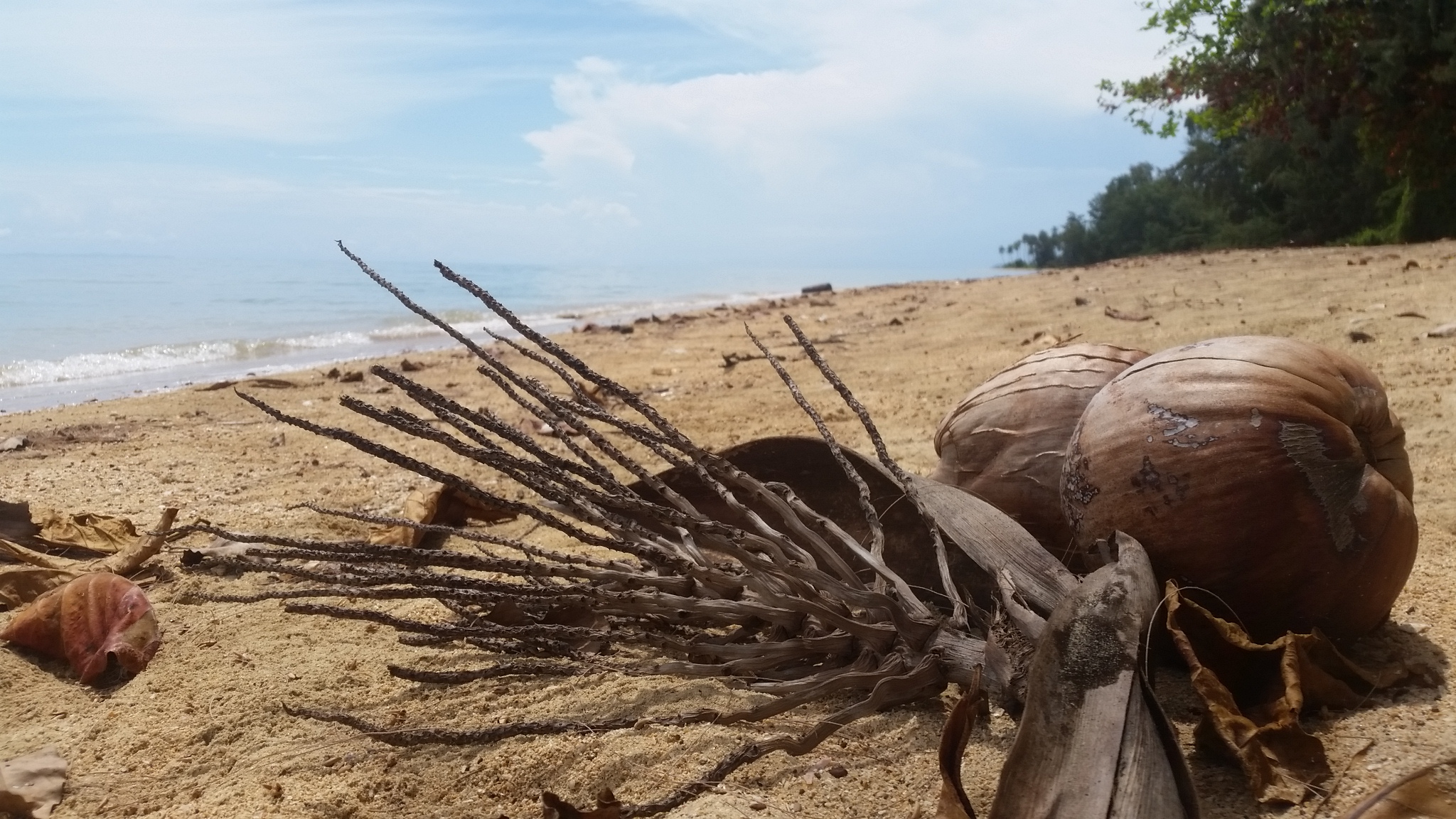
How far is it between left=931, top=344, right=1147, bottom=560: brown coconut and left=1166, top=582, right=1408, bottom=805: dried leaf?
0.41 m

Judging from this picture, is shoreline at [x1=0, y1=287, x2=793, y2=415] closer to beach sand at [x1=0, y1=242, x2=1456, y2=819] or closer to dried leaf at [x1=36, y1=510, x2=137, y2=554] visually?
beach sand at [x1=0, y1=242, x2=1456, y2=819]

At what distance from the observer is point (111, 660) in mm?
2086

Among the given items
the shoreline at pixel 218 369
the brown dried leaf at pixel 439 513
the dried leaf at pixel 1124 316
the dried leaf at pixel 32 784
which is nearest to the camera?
the dried leaf at pixel 32 784

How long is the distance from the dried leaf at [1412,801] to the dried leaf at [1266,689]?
0.11 meters

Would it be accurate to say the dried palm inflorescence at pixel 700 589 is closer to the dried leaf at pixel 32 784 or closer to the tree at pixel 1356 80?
the dried leaf at pixel 32 784

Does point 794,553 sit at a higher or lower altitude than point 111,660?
higher

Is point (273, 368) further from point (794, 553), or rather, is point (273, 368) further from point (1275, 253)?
point (1275, 253)

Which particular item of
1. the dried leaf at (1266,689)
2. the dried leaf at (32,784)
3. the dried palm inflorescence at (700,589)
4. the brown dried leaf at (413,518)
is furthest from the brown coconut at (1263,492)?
the brown dried leaf at (413,518)

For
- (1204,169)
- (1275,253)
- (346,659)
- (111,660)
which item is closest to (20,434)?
(111,660)

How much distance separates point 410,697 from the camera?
5.96 ft

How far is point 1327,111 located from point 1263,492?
13550mm

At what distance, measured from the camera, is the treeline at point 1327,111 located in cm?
1116

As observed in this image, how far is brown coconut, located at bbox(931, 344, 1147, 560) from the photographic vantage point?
1.93 m

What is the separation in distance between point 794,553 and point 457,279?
2.61 feet
